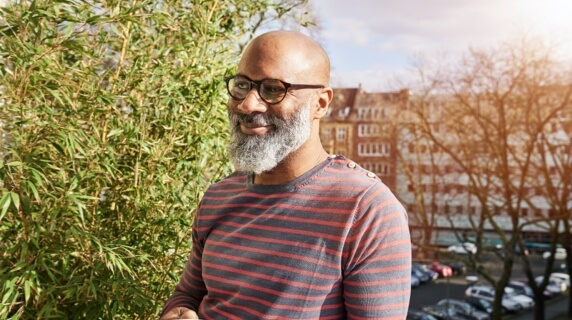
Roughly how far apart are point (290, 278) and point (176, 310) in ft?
0.96

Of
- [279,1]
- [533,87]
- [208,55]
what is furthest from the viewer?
[533,87]

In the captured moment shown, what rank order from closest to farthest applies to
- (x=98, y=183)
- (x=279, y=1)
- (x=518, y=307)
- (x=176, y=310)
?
(x=176, y=310), (x=98, y=183), (x=279, y=1), (x=518, y=307)

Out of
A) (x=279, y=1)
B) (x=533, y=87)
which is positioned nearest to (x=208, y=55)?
(x=279, y=1)

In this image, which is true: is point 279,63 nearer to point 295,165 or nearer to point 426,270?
point 295,165

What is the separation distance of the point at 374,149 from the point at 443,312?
4.96m

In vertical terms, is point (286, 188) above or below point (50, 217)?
above

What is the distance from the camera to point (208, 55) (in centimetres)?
220

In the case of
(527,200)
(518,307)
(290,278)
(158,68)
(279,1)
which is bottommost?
(518,307)

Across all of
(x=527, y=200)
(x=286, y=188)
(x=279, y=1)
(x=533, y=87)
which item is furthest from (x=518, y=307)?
(x=286, y=188)

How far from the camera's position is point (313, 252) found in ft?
3.24

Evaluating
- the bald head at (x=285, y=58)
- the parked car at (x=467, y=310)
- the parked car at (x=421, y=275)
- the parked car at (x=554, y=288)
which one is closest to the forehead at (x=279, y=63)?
the bald head at (x=285, y=58)

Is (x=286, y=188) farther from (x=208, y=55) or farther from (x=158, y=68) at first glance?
(x=208, y=55)

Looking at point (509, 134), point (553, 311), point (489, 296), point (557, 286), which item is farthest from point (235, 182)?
point (557, 286)

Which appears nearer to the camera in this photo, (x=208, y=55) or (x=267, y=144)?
(x=267, y=144)
